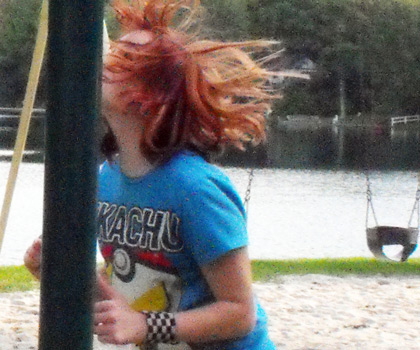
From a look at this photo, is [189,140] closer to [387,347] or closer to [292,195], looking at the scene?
[387,347]

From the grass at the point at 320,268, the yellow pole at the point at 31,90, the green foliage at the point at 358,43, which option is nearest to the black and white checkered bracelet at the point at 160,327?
the yellow pole at the point at 31,90

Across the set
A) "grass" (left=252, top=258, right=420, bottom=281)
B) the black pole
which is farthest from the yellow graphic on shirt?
"grass" (left=252, top=258, right=420, bottom=281)

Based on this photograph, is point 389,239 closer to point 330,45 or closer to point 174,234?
point 174,234

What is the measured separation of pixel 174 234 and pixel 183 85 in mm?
234

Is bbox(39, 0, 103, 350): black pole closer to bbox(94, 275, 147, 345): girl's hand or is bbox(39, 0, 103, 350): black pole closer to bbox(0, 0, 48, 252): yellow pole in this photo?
bbox(94, 275, 147, 345): girl's hand

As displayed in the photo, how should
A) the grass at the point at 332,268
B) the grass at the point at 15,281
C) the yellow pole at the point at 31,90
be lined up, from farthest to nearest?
the grass at the point at 332,268 → the grass at the point at 15,281 → the yellow pole at the point at 31,90

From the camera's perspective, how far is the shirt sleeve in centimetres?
138

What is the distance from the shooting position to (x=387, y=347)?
5691 mm

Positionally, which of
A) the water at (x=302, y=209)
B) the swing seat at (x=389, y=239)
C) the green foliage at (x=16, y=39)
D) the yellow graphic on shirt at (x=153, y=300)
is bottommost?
the water at (x=302, y=209)

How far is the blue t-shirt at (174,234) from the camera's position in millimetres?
1401

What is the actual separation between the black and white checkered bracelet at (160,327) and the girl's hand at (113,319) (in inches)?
2.1

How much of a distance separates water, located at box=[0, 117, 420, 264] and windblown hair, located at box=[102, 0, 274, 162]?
0.31m

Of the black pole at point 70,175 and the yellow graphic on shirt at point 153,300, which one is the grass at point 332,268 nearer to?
the yellow graphic on shirt at point 153,300

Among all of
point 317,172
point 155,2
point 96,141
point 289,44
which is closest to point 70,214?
point 96,141
